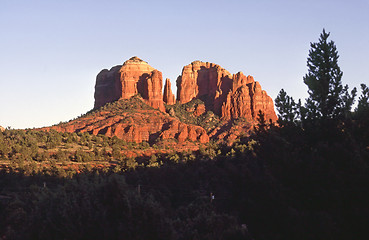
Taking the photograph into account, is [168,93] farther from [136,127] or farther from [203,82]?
[136,127]

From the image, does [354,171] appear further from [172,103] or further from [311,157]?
[172,103]

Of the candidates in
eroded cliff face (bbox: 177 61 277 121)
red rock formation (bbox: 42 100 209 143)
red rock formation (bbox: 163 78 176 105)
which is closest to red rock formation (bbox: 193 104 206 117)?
eroded cliff face (bbox: 177 61 277 121)

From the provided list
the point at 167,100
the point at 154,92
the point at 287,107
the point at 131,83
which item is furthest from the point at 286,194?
the point at 167,100

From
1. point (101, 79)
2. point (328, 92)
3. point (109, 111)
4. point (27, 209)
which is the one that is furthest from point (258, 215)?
point (101, 79)

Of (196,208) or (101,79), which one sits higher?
(101,79)

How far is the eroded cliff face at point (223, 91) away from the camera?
132875 mm

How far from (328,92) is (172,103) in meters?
121

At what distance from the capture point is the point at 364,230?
1783 cm

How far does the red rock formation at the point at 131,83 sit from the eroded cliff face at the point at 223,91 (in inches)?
641

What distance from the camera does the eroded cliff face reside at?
13288 cm

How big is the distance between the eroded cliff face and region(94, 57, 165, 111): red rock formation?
16.3 m

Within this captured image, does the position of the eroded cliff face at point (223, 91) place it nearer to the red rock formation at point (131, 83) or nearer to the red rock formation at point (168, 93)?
the red rock formation at point (168, 93)

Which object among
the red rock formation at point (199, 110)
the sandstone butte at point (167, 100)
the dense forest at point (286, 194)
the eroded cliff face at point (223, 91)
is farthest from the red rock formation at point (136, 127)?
the dense forest at point (286, 194)

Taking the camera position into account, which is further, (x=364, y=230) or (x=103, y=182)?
(x=103, y=182)
